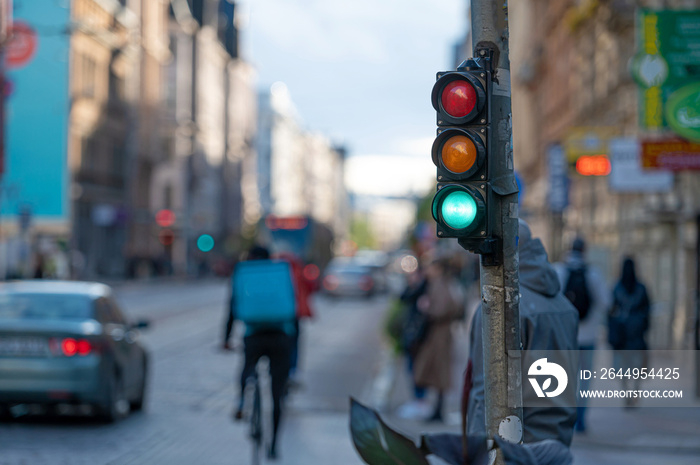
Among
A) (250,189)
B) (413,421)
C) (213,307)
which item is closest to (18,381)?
(413,421)

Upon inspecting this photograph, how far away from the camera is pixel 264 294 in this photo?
9.09m

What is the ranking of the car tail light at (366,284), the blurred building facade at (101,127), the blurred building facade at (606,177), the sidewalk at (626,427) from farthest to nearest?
the blurred building facade at (101,127)
the car tail light at (366,284)
the blurred building facade at (606,177)
the sidewalk at (626,427)

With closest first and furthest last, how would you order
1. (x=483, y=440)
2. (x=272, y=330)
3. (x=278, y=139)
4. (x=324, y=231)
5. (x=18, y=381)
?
1. (x=483, y=440)
2. (x=272, y=330)
3. (x=18, y=381)
4. (x=324, y=231)
5. (x=278, y=139)

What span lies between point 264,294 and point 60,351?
2.60m

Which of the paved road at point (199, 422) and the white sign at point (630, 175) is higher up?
the white sign at point (630, 175)

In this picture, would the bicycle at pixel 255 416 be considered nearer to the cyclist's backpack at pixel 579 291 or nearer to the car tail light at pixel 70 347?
the car tail light at pixel 70 347

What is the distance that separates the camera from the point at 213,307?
36594 mm

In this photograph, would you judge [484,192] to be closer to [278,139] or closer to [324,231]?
[324,231]

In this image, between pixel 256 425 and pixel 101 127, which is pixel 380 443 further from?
pixel 101 127

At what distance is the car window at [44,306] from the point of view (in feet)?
36.1

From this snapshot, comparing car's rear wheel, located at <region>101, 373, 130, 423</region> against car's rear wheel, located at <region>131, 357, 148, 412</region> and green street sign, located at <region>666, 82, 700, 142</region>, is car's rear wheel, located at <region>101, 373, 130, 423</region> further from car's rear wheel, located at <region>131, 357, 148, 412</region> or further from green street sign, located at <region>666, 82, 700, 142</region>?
green street sign, located at <region>666, 82, 700, 142</region>

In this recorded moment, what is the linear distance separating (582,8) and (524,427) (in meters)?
26.9

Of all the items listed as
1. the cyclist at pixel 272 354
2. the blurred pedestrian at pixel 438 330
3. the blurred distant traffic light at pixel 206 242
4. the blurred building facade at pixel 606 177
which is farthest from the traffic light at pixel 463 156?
the blurred distant traffic light at pixel 206 242

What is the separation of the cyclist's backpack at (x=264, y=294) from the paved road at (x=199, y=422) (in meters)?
1.24
